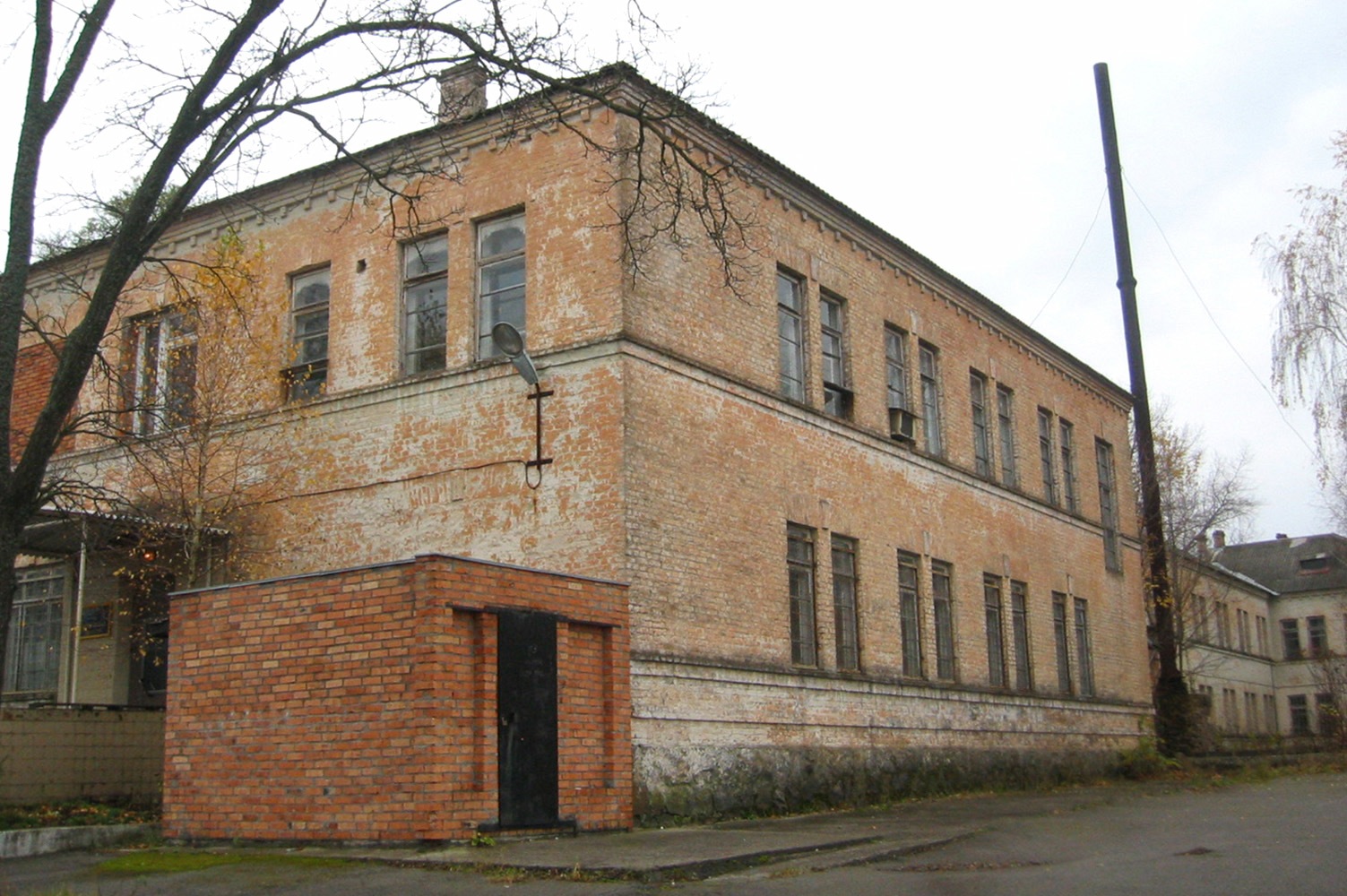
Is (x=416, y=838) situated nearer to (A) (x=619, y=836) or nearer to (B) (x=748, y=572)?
(A) (x=619, y=836)

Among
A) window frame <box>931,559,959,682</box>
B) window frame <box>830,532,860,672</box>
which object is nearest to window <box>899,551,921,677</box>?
window frame <box>931,559,959,682</box>

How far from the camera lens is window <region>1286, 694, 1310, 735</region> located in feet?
202

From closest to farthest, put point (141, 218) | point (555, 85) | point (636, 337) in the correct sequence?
1. point (141, 218)
2. point (555, 85)
3. point (636, 337)

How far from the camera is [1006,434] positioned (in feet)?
81.1

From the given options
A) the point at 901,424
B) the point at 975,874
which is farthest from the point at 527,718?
the point at 901,424

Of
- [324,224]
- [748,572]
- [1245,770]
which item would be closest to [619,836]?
[748,572]

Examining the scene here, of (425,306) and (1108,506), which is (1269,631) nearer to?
(1108,506)

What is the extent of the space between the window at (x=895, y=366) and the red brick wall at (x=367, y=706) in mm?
9337

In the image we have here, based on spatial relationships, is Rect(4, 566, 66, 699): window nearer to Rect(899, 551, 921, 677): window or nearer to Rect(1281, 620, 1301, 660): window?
Rect(899, 551, 921, 677): window

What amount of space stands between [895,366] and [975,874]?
40.2ft

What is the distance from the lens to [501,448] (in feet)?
50.2

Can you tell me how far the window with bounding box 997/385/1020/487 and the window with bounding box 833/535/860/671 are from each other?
6.39 m

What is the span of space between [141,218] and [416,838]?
5.08 meters

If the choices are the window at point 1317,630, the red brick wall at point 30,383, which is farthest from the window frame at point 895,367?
the window at point 1317,630
